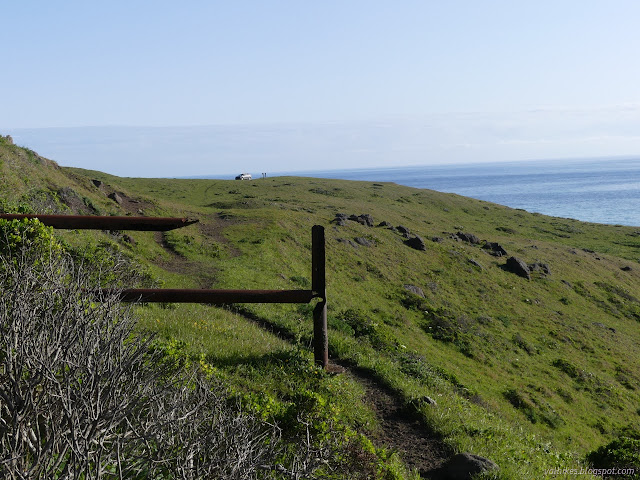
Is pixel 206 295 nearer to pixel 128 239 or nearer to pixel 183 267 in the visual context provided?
pixel 183 267

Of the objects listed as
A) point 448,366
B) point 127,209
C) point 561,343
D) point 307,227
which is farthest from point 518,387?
point 127,209

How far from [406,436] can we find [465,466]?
4.37 ft

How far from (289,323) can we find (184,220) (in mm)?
9430

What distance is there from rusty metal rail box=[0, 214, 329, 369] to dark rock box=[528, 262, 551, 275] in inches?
1882

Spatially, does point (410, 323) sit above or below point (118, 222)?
below

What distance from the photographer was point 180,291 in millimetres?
7434

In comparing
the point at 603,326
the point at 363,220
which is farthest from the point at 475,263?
the point at 363,220

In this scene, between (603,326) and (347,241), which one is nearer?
(603,326)

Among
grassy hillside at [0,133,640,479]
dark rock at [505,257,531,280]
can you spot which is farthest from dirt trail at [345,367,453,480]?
dark rock at [505,257,531,280]

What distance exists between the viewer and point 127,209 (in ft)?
142

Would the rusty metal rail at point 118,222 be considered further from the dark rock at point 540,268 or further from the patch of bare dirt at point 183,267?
the dark rock at point 540,268

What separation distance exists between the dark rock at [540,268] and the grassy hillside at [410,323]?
0.28m

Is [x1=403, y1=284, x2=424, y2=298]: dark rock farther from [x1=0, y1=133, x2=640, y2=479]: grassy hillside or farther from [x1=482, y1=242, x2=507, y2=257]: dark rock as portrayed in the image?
[x1=482, y1=242, x2=507, y2=257]: dark rock

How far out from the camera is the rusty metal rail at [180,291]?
254 inches
